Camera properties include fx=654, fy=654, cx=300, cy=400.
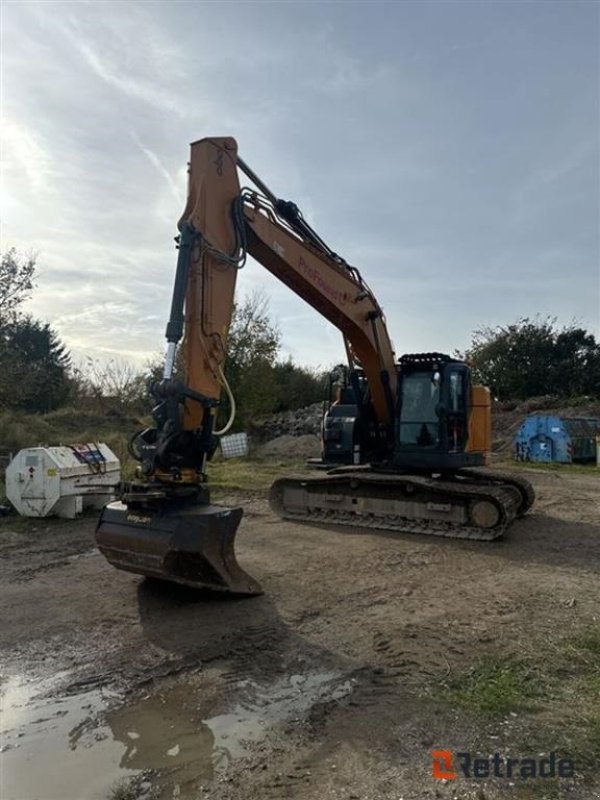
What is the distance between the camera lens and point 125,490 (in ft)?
18.9

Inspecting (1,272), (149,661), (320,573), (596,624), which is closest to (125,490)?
(149,661)

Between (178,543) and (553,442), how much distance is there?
61.0ft

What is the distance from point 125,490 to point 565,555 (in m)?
5.27

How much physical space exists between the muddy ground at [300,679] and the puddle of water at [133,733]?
0.04ft

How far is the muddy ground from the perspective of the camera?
122 inches

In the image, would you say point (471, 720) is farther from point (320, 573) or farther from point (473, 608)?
point (320, 573)

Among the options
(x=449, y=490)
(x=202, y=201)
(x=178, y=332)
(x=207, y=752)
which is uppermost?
(x=202, y=201)

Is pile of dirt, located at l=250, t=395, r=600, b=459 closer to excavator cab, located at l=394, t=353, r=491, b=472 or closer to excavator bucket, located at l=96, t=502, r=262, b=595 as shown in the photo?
excavator cab, located at l=394, t=353, r=491, b=472

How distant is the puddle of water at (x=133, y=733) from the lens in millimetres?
3074

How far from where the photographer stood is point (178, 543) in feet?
17.3

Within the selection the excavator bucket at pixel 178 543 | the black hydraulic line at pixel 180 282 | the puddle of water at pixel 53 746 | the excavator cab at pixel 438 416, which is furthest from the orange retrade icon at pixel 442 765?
the excavator cab at pixel 438 416

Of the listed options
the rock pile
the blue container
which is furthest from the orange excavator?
the rock pile

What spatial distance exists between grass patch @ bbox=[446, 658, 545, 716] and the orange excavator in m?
2.25

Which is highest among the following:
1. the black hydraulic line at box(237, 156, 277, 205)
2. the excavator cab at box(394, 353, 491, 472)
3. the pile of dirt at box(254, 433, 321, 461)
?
the black hydraulic line at box(237, 156, 277, 205)
